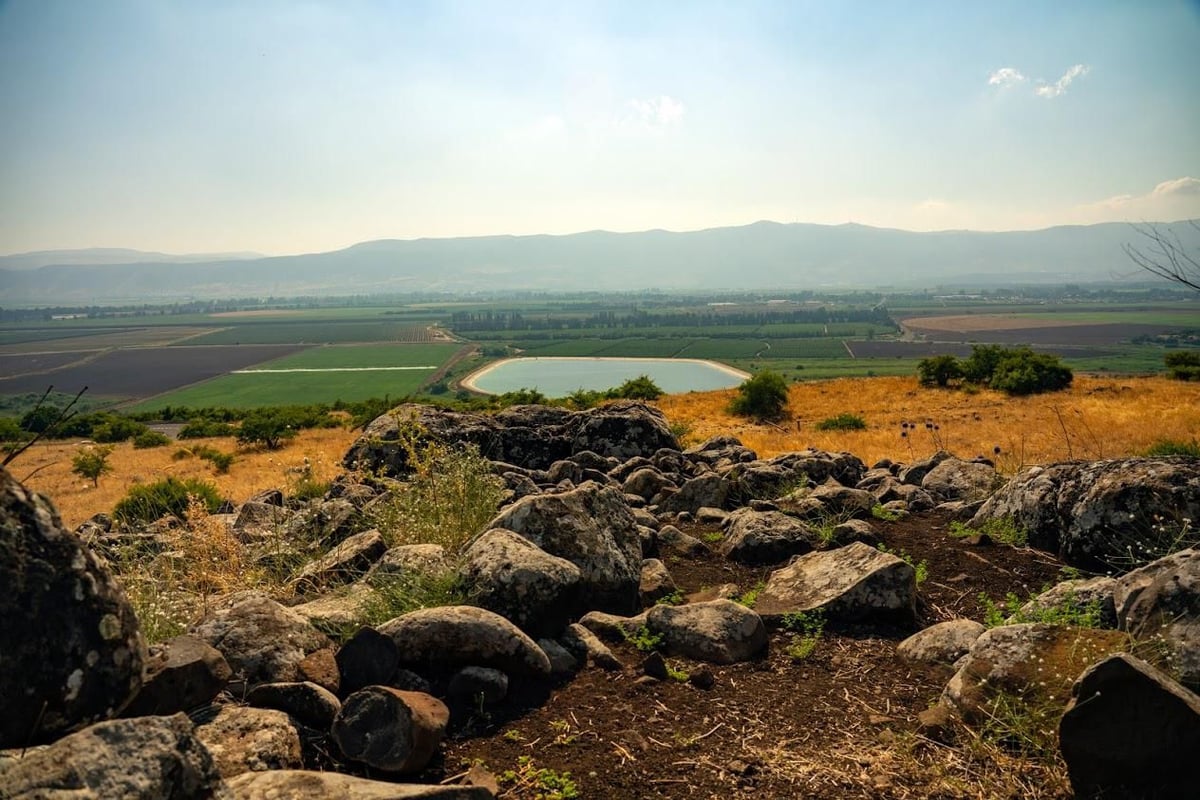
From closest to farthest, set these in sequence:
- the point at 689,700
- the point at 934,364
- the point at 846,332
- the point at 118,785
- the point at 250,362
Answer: the point at 118,785 < the point at 689,700 < the point at 934,364 < the point at 250,362 < the point at 846,332

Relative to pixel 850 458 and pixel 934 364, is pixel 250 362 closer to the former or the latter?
pixel 934 364

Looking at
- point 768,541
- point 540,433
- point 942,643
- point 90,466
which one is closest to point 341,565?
point 768,541

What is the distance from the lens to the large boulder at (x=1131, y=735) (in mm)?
3385

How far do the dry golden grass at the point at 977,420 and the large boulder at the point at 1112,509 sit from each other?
4.83 meters

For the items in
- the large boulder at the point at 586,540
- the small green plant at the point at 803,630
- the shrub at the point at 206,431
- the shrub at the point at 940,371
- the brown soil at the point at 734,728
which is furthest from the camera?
the shrub at the point at 206,431

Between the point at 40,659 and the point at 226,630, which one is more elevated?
the point at 40,659

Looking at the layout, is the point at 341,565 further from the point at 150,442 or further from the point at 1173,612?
the point at 150,442

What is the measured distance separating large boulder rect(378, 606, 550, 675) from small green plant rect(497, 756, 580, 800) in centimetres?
91

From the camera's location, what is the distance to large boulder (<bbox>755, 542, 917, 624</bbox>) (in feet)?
19.7

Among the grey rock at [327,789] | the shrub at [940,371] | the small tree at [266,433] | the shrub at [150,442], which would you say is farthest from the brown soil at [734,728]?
the shrub at [150,442]

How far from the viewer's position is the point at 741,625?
18.2 feet

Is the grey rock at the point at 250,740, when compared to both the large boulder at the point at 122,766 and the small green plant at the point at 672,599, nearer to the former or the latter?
the large boulder at the point at 122,766

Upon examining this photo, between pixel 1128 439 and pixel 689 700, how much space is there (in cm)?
2046

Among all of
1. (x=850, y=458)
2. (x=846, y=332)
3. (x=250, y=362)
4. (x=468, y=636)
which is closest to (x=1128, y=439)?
(x=850, y=458)
